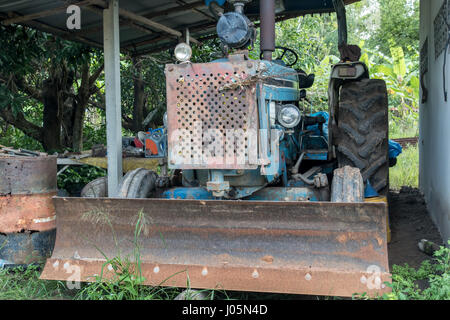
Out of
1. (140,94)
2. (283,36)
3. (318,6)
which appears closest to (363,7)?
(283,36)

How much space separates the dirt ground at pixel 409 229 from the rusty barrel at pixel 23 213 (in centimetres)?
320

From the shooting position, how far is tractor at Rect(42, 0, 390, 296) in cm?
312

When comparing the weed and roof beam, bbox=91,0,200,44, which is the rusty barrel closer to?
roof beam, bbox=91,0,200,44

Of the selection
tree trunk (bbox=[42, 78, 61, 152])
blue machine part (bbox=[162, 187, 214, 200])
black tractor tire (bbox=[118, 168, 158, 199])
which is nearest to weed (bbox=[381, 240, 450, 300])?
blue machine part (bbox=[162, 187, 214, 200])

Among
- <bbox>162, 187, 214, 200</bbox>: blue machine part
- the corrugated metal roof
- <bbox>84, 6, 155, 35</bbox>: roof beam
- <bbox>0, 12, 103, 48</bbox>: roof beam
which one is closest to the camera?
<bbox>162, 187, 214, 200</bbox>: blue machine part

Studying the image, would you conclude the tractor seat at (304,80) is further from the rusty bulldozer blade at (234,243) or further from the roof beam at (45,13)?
the rusty bulldozer blade at (234,243)

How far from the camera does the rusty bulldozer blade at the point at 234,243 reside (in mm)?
3082

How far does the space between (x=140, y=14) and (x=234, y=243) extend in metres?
4.87

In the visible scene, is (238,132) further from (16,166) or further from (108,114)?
(108,114)

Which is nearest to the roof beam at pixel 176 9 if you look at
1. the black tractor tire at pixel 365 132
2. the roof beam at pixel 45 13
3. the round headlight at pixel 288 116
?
the roof beam at pixel 45 13

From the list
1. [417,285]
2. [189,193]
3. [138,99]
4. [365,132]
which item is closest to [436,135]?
[365,132]

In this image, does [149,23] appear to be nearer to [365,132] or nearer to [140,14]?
[140,14]

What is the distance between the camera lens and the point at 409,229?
219 inches

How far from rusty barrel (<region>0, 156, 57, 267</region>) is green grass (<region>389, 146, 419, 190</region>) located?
627 centimetres
